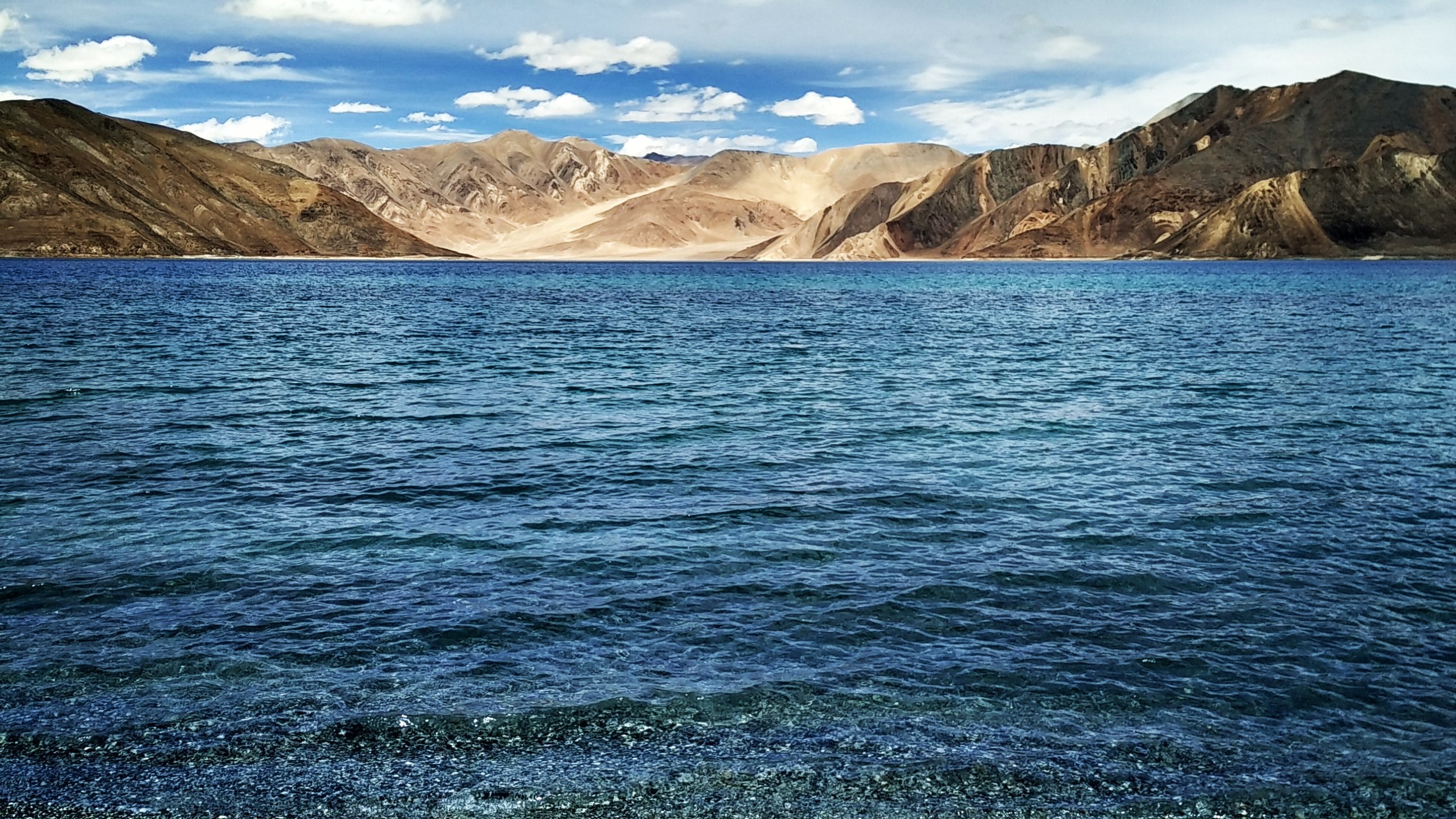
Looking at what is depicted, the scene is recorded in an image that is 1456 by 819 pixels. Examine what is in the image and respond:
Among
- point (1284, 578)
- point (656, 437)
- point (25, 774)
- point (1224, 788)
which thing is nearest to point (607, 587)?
point (25, 774)

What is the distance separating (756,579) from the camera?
13.6 meters

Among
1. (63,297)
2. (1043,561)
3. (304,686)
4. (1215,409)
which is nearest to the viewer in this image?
(304,686)

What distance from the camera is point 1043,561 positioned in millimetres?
14375

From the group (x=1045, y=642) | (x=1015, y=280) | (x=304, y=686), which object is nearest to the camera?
(x=304, y=686)

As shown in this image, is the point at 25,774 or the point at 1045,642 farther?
the point at 1045,642

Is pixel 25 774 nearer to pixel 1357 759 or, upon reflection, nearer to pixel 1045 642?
pixel 1045 642

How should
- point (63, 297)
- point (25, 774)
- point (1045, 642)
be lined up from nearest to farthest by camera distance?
point (25, 774) < point (1045, 642) < point (63, 297)

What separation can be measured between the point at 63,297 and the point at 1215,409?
277ft

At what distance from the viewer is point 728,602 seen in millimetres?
12719

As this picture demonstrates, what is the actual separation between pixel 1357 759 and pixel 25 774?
419 inches

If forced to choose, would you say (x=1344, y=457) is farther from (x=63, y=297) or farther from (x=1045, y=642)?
(x=63, y=297)

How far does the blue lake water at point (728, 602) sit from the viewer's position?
8.45 meters

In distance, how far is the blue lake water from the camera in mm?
8453

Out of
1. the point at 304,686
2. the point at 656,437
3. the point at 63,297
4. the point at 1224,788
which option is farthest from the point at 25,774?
the point at 63,297
